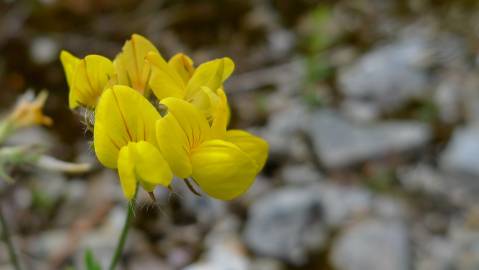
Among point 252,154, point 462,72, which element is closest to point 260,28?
point 462,72

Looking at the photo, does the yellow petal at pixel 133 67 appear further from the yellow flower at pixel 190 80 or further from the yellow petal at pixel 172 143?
the yellow petal at pixel 172 143

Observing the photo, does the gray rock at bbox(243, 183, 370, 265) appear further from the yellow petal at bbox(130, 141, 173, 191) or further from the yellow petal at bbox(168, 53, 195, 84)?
the yellow petal at bbox(130, 141, 173, 191)

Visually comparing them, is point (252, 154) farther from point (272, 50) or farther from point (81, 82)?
point (272, 50)

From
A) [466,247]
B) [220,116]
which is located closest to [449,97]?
[466,247]

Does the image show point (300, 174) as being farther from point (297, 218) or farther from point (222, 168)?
point (222, 168)

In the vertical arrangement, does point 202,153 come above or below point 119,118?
below

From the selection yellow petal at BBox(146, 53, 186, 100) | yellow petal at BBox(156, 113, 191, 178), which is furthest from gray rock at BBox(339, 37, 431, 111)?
yellow petal at BBox(156, 113, 191, 178)
